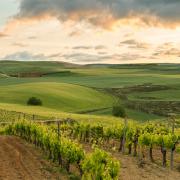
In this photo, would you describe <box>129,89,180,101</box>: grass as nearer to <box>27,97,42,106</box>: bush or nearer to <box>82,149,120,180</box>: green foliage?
<box>27,97,42,106</box>: bush

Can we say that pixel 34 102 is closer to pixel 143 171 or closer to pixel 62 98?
pixel 62 98

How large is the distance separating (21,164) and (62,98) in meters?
73.1

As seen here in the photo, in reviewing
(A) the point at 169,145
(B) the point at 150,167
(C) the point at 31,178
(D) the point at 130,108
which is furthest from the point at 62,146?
(D) the point at 130,108

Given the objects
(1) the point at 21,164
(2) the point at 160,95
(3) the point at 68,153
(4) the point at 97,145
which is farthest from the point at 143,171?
(2) the point at 160,95

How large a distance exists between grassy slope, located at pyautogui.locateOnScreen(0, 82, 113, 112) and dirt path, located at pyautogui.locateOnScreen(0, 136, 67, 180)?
56.4 m

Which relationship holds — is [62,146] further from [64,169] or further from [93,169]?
[93,169]

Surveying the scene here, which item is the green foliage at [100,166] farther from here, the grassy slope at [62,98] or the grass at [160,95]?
the grass at [160,95]

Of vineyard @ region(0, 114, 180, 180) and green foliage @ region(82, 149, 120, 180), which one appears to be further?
vineyard @ region(0, 114, 180, 180)

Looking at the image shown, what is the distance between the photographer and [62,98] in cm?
9750

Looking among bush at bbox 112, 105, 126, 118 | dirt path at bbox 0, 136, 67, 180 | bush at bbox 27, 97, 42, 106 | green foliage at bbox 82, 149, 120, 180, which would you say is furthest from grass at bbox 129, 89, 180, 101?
green foliage at bbox 82, 149, 120, 180

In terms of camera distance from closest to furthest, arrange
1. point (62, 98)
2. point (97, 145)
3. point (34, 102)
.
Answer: point (97, 145), point (34, 102), point (62, 98)

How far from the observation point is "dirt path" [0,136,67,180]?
2264 centimetres

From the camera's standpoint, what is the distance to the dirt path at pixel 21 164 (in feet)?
74.3

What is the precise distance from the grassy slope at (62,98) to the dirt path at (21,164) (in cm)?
5641
